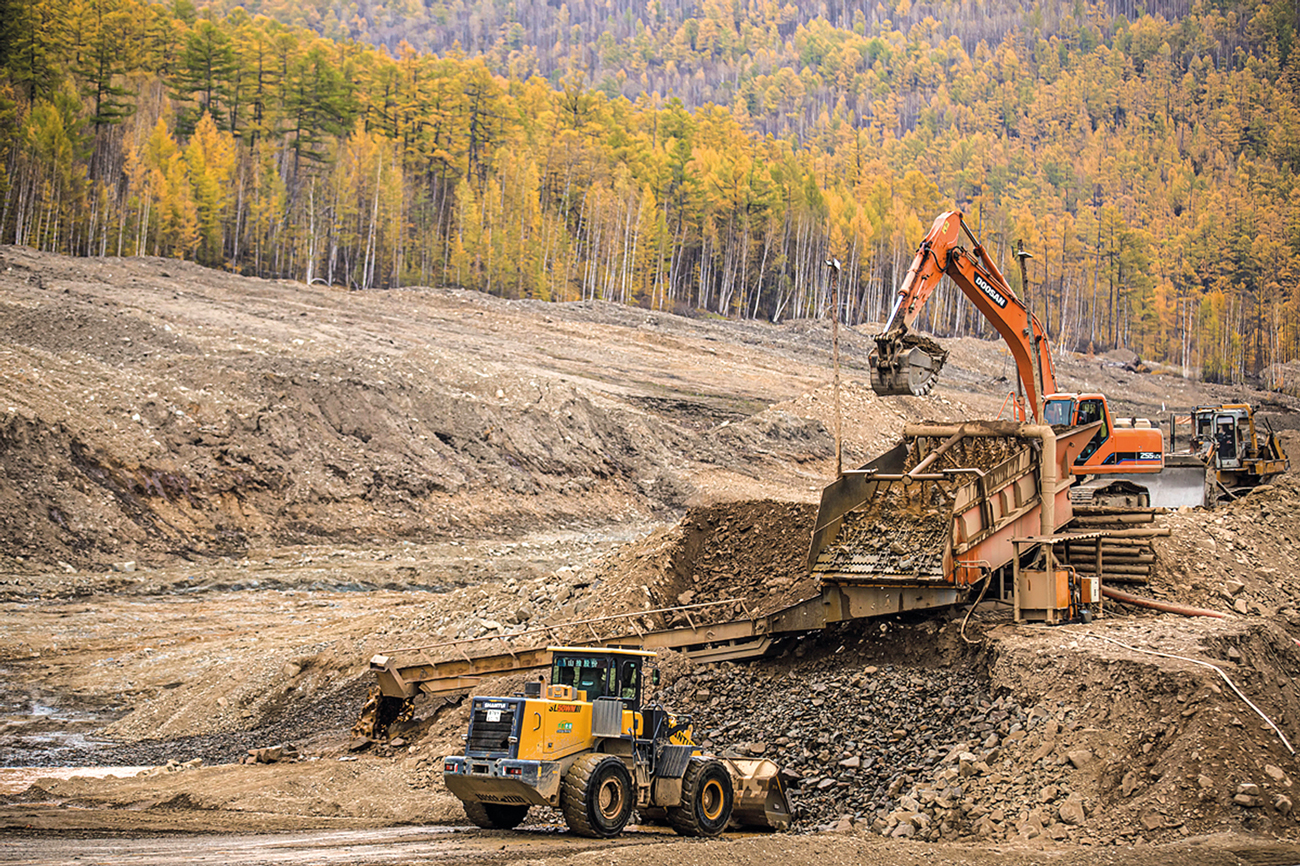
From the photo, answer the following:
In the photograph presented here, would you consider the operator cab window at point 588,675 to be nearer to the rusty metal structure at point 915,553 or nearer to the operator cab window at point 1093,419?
the rusty metal structure at point 915,553

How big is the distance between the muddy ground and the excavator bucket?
9.21 ft

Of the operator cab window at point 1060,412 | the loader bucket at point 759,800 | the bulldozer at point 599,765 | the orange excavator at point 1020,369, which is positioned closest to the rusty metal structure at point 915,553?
the orange excavator at point 1020,369

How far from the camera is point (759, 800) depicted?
9.95 meters

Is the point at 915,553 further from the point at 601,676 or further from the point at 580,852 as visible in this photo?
the point at 580,852

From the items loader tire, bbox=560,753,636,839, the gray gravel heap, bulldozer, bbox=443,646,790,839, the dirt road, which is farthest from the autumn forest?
the dirt road

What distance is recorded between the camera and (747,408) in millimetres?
44781

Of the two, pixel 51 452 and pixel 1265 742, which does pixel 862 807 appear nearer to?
pixel 1265 742

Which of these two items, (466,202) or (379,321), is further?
(466,202)

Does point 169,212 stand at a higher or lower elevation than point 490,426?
higher

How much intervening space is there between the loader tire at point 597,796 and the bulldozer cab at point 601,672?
579 millimetres

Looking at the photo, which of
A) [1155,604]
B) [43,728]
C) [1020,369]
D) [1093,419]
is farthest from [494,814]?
[1093,419]

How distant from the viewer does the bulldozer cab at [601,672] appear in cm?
995

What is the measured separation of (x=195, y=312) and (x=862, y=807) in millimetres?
33761

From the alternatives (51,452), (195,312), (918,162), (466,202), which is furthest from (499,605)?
(918,162)
